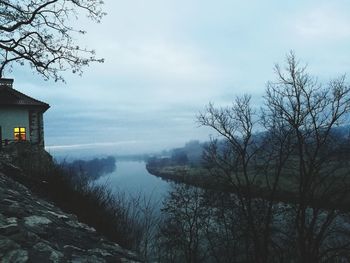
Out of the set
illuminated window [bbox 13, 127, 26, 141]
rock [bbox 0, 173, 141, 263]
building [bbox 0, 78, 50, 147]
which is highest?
building [bbox 0, 78, 50, 147]

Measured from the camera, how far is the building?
28.8 metres

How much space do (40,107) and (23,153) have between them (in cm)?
1441

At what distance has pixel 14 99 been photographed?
1150 inches

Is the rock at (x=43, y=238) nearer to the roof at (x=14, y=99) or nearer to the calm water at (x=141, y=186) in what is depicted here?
the calm water at (x=141, y=186)

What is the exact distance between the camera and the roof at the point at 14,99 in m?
28.8

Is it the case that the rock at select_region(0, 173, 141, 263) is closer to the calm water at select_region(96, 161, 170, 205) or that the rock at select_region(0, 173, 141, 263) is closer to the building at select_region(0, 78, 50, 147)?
the calm water at select_region(96, 161, 170, 205)

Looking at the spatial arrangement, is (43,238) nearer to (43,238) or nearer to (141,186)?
(43,238)

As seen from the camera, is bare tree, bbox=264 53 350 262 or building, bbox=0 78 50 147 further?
building, bbox=0 78 50 147

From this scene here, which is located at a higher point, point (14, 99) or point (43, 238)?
point (14, 99)

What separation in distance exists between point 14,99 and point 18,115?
4.79ft

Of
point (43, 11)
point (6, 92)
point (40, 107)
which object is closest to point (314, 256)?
point (43, 11)

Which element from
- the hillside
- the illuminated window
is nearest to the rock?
the hillside

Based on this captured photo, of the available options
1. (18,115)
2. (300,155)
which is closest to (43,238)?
(300,155)

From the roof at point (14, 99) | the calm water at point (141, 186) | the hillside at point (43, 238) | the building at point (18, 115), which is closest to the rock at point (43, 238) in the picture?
the hillside at point (43, 238)
